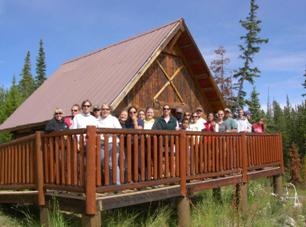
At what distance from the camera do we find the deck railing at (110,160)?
722 cm

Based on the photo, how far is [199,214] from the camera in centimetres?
979

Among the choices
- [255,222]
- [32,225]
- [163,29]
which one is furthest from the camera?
[163,29]

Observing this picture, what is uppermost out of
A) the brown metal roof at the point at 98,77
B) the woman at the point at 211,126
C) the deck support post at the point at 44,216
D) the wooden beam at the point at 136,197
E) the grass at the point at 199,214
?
the brown metal roof at the point at 98,77

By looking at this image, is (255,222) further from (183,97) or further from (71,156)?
(183,97)

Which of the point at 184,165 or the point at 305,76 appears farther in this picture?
the point at 305,76

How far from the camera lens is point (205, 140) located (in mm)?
9930

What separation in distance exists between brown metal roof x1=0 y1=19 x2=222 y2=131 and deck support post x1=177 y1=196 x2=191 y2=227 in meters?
4.46

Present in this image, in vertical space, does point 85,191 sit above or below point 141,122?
below

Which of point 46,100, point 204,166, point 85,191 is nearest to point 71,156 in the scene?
point 85,191

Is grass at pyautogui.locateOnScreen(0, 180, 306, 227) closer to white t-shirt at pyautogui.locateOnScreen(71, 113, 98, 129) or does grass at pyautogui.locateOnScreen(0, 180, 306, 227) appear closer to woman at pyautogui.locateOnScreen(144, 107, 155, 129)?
white t-shirt at pyautogui.locateOnScreen(71, 113, 98, 129)

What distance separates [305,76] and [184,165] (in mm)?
38685

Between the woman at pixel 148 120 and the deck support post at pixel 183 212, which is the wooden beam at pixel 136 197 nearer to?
the deck support post at pixel 183 212

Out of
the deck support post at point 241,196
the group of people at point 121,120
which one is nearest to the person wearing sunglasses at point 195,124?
the group of people at point 121,120

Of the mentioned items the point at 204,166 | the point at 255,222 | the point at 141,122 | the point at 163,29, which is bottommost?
the point at 255,222
